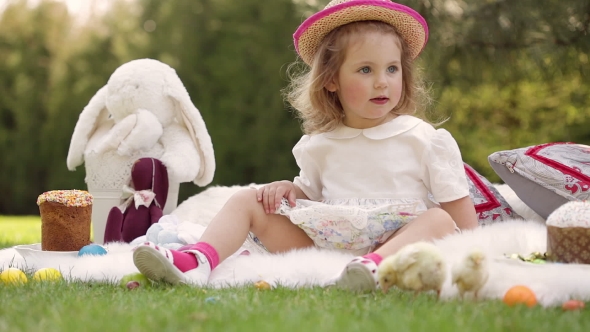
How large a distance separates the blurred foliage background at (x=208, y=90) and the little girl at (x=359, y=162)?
373 centimetres

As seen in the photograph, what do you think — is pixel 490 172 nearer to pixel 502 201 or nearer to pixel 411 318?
pixel 502 201

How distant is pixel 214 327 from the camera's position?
1.41 meters

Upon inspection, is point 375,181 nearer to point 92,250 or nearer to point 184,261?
point 184,261

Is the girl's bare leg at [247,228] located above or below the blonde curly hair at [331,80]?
below

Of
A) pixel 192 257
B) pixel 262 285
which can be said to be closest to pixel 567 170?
pixel 262 285

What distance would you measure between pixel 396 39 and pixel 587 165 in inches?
38.4

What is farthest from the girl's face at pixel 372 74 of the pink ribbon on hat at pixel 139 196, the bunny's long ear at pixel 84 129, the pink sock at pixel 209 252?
the bunny's long ear at pixel 84 129

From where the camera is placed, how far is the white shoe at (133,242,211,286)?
2.06 metres

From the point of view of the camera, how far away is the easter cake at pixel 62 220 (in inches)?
113

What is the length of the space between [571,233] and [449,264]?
37 cm

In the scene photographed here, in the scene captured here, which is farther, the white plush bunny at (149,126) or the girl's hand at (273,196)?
the white plush bunny at (149,126)

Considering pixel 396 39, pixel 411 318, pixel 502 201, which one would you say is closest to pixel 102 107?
pixel 396 39

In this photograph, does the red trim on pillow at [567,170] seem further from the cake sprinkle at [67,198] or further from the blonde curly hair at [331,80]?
the cake sprinkle at [67,198]

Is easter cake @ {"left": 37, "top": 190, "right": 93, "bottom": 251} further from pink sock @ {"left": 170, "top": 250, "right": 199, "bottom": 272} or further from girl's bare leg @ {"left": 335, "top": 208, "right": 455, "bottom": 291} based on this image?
girl's bare leg @ {"left": 335, "top": 208, "right": 455, "bottom": 291}
